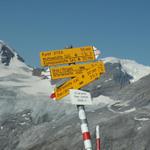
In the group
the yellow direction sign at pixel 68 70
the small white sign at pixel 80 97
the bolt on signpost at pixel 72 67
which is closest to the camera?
the small white sign at pixel 80 97

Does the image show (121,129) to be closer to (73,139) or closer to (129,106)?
(73,139)

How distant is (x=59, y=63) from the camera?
1419 centimetres

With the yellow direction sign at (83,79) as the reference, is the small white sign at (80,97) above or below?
below

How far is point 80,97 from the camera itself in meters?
13.3

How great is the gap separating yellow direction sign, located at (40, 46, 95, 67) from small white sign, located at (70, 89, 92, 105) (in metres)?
1.14

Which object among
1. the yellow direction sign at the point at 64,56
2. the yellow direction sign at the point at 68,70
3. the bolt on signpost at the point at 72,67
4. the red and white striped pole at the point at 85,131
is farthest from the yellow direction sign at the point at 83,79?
the red and white striped pole at the point at 85,131

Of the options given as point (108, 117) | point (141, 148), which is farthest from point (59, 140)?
point (141, 148)

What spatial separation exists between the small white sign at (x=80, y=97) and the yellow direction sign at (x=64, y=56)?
3.73 feet

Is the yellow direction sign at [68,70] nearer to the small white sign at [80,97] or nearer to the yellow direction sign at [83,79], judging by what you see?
the yellow direction sign at [83,79]

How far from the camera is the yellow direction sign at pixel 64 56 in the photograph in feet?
46.5

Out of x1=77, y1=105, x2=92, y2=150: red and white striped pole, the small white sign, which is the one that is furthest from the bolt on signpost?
x1=77, y1=105, x2=92, y2=150: red and white striped pole

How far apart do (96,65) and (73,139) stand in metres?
142

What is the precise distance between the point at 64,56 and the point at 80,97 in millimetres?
1475

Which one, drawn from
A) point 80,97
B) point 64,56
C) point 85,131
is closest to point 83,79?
point 80,97
